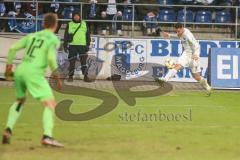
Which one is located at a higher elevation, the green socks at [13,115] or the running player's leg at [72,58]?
the running player's leg at [72,58]

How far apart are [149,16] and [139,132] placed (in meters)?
13.0

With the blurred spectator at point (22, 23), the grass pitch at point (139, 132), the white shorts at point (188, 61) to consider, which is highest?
the blurred spectator at point (22, 23)

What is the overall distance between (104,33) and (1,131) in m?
12.7

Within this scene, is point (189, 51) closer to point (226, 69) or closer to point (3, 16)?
point (226, 69)

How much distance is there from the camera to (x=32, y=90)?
1050 cm

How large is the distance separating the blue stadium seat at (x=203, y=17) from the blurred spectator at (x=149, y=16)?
1.67 m

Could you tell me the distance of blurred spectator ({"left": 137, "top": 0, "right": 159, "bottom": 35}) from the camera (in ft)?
81.3

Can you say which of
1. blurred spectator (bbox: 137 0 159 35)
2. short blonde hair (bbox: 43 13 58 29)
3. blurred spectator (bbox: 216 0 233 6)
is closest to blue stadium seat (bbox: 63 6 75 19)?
blurred spectator (bbox: 137 0 159 35)

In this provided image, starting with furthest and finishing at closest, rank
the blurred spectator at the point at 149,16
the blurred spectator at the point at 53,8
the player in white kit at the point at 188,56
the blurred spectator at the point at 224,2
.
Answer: the blurred spectator at the point at 224,2, the blurred spectator at the point at 53,8, the blurred spectator at the point at 149,16, the player in white kit at the point at 188,56

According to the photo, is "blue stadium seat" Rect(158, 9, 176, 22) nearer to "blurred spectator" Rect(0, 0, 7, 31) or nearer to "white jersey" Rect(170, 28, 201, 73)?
"blurred spectator" Rect(0, 0, 7, 31)

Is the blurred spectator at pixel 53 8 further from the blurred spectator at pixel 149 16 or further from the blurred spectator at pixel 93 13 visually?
the blurred spectator at pixel 149 16

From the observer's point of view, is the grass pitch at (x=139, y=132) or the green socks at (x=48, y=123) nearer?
the grass pitch at (x=139, y=132)

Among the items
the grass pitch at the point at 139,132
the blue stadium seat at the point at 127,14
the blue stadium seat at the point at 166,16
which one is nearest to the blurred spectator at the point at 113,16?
the blue stadium seat at the point at 127,14

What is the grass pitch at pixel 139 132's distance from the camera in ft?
33.4
